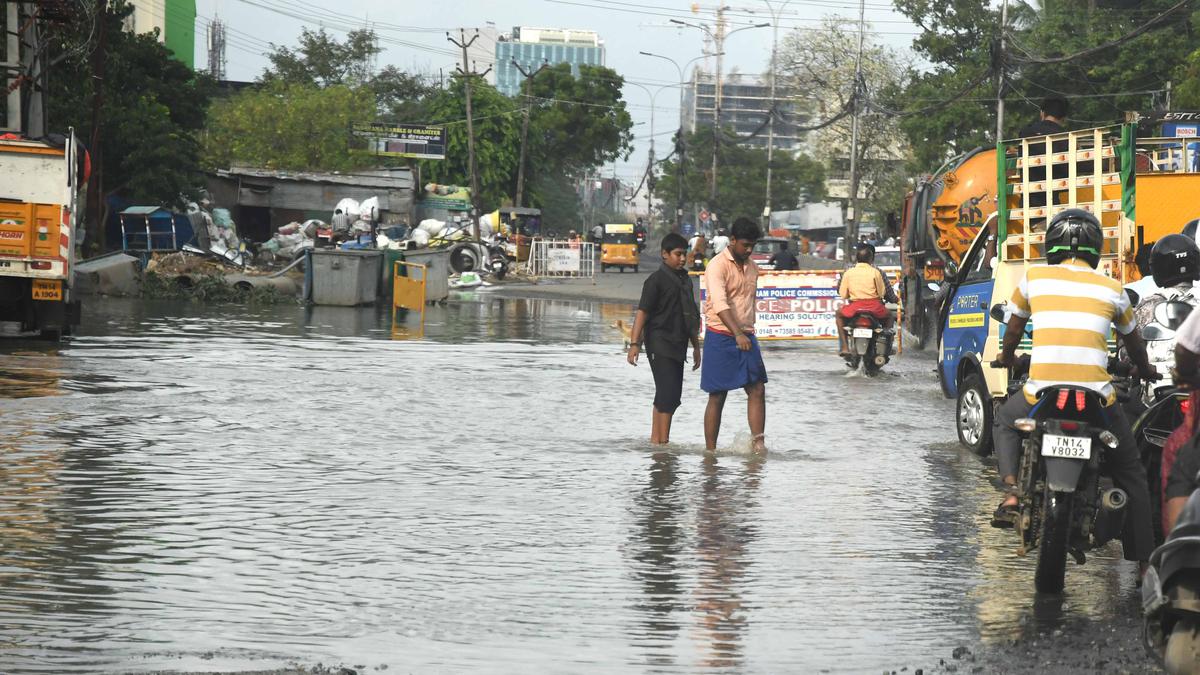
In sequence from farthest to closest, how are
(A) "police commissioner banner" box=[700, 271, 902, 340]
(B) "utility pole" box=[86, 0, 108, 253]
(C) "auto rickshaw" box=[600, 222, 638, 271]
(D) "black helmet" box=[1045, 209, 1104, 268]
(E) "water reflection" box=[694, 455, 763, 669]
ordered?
(C) "auto rickshaw" box=[600, 222, 638, 271] < (B) "utility pole" box=[86, 0, 108, 253] < (A) "police commissioner banner" box=[700, 271, 902, 340] < (D) "black helmet" box=[1045, 209, 1104, 268] < (E) "water reflection" box=[694, 455, 763, 669]

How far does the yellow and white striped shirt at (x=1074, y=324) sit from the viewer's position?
694 centimetres

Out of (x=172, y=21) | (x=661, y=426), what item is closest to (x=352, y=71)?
(x=172, y=21)

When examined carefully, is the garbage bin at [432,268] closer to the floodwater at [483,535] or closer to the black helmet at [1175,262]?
the floodwater at [483,535]

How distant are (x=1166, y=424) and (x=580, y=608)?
2.72 m

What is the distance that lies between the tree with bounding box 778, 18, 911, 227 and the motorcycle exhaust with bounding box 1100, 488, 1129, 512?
76543 millimetres

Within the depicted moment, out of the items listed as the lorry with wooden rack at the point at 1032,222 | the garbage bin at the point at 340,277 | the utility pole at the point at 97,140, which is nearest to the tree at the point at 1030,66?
the garbage bin at the point at 340,277

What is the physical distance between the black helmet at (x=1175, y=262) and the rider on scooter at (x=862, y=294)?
11990 mm

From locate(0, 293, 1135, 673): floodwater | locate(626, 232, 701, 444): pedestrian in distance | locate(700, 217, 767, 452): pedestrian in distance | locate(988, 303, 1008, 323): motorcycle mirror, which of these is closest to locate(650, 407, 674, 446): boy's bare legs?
locate(626, 232, 701, 444): pedestrian in distance

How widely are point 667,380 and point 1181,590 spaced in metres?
7.92

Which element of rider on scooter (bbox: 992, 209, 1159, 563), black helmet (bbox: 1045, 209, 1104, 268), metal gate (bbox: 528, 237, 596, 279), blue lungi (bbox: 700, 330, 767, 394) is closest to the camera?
rider on scooter (bbox: 992, 209, 1159, 563)

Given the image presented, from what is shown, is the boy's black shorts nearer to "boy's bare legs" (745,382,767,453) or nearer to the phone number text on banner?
"boy's bare legs" (745,382,767,453)

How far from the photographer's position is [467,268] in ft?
171

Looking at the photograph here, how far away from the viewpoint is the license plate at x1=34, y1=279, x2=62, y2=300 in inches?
792

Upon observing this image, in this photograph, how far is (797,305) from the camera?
24.3 meters
